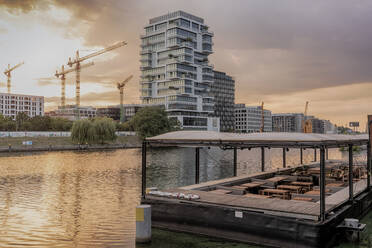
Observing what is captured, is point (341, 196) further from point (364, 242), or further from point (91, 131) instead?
point (91, 131)

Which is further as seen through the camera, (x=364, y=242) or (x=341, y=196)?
(x=341, y=196)

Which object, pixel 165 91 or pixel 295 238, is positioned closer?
pixel 295 238

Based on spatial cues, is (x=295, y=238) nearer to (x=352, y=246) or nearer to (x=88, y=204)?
(x=352, y=246)

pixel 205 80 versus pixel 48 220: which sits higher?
pixel 205 80

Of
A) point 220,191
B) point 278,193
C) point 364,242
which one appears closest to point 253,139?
point 220,191

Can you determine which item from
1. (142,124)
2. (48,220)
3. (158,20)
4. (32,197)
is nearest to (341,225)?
(48,220)

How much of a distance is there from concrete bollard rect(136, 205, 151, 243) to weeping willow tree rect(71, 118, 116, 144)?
259 feet

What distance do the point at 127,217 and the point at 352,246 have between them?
10.2 metres

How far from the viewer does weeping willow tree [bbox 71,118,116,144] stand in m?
89.2

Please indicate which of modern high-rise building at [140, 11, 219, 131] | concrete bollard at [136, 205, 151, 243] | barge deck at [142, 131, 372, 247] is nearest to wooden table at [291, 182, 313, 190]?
barge deck at [142, 131, 372, 247]

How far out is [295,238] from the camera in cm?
1223

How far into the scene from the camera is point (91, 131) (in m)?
89.5

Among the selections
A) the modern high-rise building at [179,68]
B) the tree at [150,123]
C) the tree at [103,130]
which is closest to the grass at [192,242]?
the tree at [103,130]

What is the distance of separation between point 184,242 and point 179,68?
137349 millimetres
